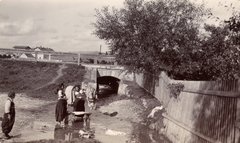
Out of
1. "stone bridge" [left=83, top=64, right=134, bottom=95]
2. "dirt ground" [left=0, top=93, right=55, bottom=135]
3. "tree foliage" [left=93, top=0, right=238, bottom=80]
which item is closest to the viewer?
"dirt ground" [left=0, top=93, right=55, bottom=135]

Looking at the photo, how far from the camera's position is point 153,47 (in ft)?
61.8

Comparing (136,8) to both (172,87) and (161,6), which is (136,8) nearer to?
(161,6)

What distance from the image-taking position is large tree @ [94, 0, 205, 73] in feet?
61.4

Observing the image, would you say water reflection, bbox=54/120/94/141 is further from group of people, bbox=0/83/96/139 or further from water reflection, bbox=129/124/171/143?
water reflection, bbox=129/124/171/143

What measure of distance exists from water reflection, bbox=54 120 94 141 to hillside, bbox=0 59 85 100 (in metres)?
11.3

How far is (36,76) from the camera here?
3162cm

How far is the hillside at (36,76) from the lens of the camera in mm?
27905

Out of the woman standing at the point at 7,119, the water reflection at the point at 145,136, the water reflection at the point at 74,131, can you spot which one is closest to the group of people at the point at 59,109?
the woman standing at the point at 7,119

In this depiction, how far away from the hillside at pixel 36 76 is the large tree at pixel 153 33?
31.0ft

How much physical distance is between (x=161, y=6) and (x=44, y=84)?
15252mm

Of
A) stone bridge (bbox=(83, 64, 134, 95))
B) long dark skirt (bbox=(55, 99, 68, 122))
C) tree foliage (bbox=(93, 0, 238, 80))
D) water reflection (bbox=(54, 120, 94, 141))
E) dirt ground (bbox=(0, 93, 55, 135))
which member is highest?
tree foliage (bbox=(93, 0, 238, 80))

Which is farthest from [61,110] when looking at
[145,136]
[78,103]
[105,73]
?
[105,73]

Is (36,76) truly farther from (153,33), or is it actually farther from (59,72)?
(153,33)

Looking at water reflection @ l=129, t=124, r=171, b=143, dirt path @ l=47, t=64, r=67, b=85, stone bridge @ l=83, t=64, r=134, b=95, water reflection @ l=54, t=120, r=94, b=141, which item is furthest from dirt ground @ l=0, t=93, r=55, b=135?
stone bridge @ l=83, t=64, r=134, b=95
